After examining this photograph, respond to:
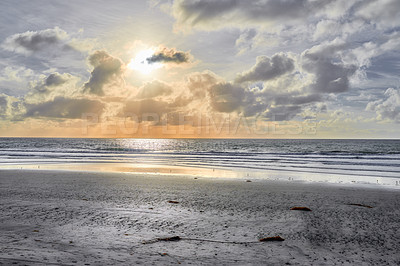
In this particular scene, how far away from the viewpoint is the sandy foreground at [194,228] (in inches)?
212

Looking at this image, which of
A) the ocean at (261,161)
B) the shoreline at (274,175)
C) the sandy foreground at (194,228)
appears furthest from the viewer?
the ocean at (261,161)

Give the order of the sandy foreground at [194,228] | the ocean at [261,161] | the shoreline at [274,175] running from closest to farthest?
1. the sandy foreground at [194,228]
2. the shoreline at [274,175]
3. the ocean at [261,161]

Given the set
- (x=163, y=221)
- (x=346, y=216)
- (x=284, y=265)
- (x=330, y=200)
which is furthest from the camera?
(x=330, y=200)

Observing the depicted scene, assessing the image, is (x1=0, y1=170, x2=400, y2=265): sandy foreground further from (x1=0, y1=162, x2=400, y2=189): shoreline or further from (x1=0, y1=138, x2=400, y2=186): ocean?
(x1=0, y1=138, x2=400, y2=186): ocean

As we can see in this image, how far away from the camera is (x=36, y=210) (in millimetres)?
8930

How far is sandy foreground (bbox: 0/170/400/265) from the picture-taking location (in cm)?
538

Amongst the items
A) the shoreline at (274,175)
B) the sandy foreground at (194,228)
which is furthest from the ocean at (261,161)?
the sandy foreground at (194,228)

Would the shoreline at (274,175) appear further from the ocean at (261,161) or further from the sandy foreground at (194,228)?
the sandy foreground at (194,228)

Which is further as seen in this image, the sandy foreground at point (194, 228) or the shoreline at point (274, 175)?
the shoreline at point (274, 175)

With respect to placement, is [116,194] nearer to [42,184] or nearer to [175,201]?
[175,201]

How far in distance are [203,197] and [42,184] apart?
31.5ft

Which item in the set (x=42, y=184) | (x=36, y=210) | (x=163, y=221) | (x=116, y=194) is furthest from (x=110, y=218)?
(x=42, y=184)

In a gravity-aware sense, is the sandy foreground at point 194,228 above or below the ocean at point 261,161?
above

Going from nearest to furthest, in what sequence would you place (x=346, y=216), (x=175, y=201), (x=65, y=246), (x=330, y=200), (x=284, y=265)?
(x=284, y=265) → (x=65, y=246) → (x=346, y=216) → (x=175, y=201) → (x=330, y=200)
